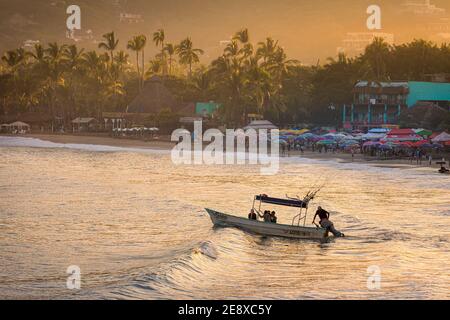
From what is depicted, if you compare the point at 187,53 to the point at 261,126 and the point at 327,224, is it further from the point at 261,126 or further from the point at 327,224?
the point at 327,224

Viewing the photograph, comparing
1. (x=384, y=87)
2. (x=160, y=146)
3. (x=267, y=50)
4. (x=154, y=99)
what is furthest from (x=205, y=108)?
(x=384, y=87)

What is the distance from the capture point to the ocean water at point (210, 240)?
70.1 feet

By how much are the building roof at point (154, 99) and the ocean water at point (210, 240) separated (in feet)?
211

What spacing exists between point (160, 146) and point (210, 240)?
62145 millimetres

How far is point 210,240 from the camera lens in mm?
28797

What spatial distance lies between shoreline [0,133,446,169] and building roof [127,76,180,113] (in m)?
12.3

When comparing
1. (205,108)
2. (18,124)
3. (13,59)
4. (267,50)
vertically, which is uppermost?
(13,59)

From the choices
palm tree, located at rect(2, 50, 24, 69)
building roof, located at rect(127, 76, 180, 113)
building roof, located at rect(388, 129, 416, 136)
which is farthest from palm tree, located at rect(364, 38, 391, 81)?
palm tree, located at rect(2, 50, 24, 69)

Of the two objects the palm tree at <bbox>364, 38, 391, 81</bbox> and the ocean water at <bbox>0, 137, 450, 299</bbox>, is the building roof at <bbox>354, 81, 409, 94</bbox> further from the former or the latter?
Answer: the ocean water at <bbox>0, 137, 450, 299</bbox>

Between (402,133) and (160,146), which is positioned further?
(160,146)

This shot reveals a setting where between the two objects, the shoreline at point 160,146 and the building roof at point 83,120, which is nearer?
the shoreline at point 160,146

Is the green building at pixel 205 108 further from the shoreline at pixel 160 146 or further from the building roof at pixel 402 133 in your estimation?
the building roof at pixel 402 133

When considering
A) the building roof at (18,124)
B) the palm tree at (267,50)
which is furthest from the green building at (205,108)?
the building roof at (18,124)

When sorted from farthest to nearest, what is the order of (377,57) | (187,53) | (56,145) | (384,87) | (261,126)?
(187,53) < (377,57) < (56,145) < (384,87) < (261,126)
